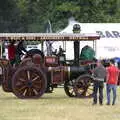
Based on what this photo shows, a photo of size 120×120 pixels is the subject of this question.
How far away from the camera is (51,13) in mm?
56188

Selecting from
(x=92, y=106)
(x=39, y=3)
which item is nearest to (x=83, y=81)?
(x=92, y=106)

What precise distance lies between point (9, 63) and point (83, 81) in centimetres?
272

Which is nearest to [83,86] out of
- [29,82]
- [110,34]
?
[29,82]

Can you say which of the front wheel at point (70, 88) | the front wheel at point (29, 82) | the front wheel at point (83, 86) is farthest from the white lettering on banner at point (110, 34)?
the front wheel at point (29, 82)

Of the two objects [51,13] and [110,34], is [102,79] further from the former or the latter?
[51,13]

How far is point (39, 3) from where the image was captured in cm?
6225

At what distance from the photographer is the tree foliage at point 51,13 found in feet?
178

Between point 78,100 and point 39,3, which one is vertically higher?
point 39,3

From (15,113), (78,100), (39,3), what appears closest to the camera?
(15,113)

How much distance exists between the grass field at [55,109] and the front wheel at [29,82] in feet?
1.02

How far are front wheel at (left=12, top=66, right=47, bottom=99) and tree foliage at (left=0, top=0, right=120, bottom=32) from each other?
31.9 m

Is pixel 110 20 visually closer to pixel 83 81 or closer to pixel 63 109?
pixel 83 81

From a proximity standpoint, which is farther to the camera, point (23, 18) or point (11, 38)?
point (23, 18)

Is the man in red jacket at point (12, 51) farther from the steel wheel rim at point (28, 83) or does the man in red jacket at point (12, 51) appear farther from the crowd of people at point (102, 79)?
the crowd of people at point (102, 79)
